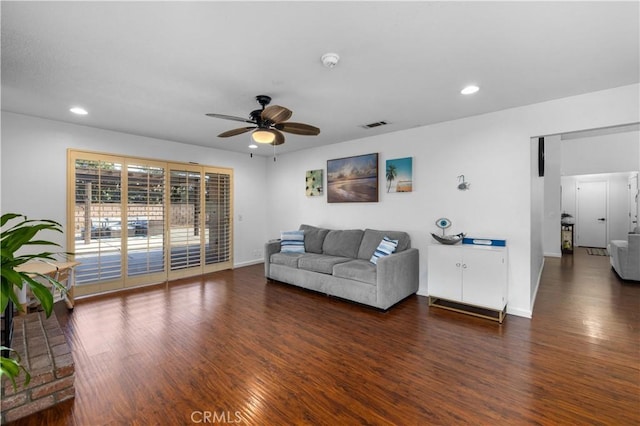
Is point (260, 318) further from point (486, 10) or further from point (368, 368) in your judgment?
point (486, 10)

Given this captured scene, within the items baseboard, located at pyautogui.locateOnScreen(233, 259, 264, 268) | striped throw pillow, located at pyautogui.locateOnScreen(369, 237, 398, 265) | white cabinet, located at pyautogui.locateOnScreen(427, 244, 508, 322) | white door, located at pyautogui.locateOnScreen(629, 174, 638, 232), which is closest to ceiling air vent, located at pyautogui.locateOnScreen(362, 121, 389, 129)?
striped throw pillow, located at pyautogui.locateOnScreen(369, 237, 398, 265)

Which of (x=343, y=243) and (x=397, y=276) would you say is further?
(x=343, y=243)

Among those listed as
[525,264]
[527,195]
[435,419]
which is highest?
[527,195]

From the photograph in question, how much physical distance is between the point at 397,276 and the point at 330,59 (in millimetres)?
2706

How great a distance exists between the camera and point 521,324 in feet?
10.4

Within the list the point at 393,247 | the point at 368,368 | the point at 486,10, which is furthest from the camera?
the point at 393,247

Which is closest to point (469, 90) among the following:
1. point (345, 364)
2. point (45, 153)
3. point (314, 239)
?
point (345, 364)

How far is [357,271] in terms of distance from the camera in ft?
12.3

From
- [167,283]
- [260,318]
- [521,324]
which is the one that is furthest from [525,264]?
[167,283]

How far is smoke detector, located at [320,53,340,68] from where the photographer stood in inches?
87.4

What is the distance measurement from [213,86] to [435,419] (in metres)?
3.29

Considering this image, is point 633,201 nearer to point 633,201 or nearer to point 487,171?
point 633,201

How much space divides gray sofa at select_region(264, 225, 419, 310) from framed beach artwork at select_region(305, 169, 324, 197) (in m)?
0.74

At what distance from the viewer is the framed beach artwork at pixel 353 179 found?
15.6ft
